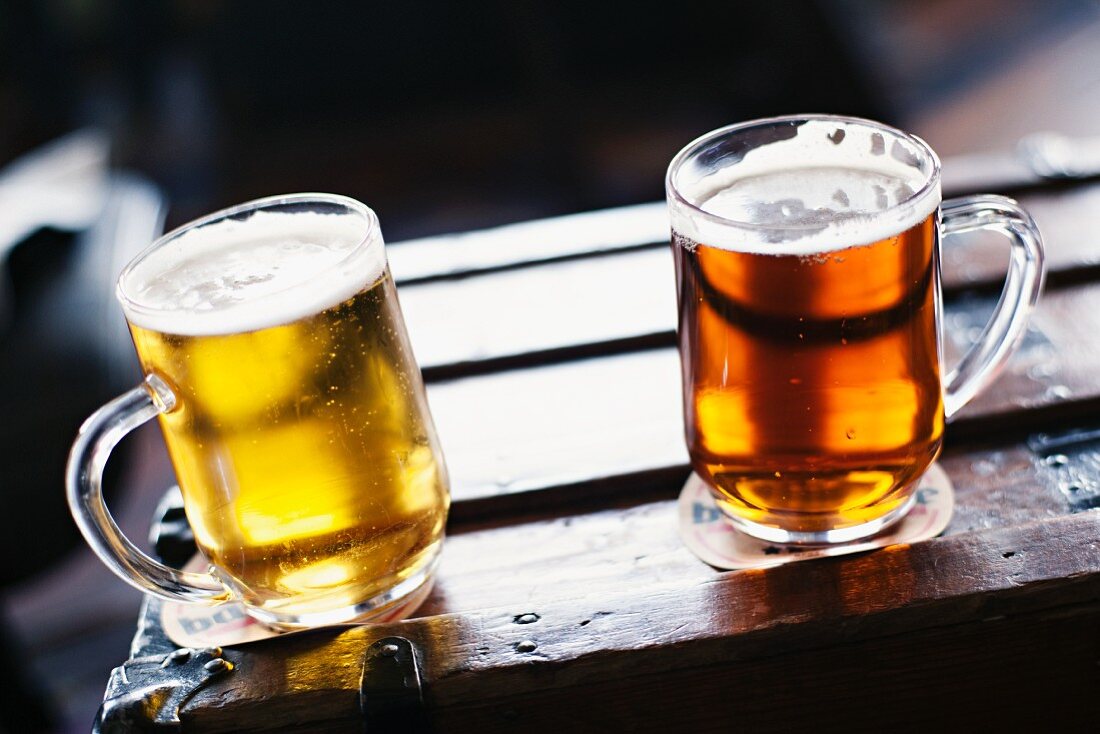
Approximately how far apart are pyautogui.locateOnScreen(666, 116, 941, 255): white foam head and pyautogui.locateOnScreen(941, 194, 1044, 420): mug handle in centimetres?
5

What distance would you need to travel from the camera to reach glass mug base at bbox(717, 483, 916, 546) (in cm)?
67

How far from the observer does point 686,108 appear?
3449mm

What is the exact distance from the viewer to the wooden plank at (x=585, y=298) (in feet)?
3.20

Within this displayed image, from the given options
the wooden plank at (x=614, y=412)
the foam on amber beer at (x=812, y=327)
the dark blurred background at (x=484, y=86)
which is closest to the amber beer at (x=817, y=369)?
the foam on amber beer at (x=812, y=327)

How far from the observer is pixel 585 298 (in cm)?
106

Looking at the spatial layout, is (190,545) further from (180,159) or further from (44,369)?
(180,159)

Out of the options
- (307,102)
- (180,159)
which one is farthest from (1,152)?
(307,102)

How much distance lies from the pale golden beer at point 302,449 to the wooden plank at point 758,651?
5 cm

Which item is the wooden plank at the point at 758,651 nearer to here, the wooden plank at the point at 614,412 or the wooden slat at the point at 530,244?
the wooden plank at the point at 614,412

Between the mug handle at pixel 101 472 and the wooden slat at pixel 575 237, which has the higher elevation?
the mug handle at pixel 101 472

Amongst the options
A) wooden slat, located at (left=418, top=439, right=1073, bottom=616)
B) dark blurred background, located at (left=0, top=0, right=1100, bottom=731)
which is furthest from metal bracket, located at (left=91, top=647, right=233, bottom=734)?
dark blurred background, located at (left=0, top=0, right=1100, bottom=731)

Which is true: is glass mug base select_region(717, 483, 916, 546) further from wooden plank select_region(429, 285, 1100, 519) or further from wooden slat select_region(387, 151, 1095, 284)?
wooden slat select_region(387, 151, 1095, 284)

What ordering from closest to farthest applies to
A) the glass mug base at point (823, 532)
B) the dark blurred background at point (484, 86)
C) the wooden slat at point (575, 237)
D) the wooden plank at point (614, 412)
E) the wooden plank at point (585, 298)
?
the glass mug base at point (823, 532) < the wooden plank at point (614, 412) < the wooden plank at point (585, 298) < the wooden slat at point (575, 237) < the dark blurred background at point (484, 86)

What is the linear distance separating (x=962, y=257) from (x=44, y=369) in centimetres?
118
